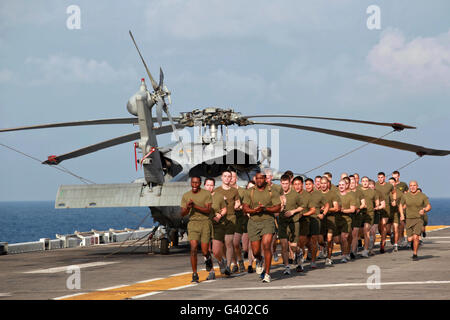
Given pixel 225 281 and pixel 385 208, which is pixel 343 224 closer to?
pixel 385 208

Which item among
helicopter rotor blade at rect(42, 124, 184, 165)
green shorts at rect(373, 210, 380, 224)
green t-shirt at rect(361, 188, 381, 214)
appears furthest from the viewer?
green shorts at rect(373, 210, 380, 224)

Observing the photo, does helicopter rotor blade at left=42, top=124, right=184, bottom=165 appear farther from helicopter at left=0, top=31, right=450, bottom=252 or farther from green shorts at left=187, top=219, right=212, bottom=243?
green shorts at left=187, top=219, right=212, bottom=243

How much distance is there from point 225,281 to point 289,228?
2.04 metres

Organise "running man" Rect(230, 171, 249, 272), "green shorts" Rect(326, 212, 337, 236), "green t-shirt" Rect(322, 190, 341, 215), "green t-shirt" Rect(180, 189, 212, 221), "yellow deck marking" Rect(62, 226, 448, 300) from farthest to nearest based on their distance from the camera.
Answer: "green shorts" Rect(326, 212, 337, 236)
"green t-shirt" Rect(322, 190, 341, 215)
"running man" Rect(230, 171, 249, 272)
"green t-shirt" Rect(180, 189, 212, 221)
"yellow deck marking" Rect(62, 226, 448, 300)

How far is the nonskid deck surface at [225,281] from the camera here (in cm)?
1140

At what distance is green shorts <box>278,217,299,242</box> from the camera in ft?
48.6

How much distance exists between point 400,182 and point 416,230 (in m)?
4.99

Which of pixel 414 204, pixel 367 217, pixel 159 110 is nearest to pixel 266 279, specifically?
pixel 414 204

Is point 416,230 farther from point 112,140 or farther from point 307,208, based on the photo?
point 112,140

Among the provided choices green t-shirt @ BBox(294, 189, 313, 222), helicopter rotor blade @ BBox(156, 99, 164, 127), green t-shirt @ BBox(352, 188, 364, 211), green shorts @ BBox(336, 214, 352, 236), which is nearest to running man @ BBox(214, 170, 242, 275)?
green t-shirt @ BBox(294, 189, 313, 222)

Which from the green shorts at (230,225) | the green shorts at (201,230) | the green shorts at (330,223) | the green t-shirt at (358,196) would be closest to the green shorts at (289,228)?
the green shorts at (230,225)

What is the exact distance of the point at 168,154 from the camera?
21625 millimetres
